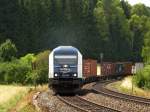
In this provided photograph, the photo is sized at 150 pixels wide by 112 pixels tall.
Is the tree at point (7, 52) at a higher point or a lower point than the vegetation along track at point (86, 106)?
higher

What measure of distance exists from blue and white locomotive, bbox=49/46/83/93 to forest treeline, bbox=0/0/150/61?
66.7 metres

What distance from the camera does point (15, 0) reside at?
11550 cm

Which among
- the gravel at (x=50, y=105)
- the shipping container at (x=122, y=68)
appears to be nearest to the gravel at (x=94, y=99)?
the gravel at (x=50, y=105)

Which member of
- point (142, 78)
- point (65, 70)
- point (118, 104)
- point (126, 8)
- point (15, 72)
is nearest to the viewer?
point (118, 104)

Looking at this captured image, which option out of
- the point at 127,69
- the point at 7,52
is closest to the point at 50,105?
the point at 127,69

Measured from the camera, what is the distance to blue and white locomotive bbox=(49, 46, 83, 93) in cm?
3781

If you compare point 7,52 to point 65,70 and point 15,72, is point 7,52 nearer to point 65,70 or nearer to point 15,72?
point 15,72

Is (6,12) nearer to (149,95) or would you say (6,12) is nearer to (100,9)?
(100,9)

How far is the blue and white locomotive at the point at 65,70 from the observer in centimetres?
3781

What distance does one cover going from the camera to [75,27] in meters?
128

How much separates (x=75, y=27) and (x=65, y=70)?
90435 mm

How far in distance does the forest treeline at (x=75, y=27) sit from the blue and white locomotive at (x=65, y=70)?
6667 centimetres

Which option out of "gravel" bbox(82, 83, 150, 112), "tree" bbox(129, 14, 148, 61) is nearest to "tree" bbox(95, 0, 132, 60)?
"tree" bbox(129, 14, 148, 61)

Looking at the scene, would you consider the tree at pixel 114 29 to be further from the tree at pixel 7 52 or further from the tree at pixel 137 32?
the tree at pixel 7 52
